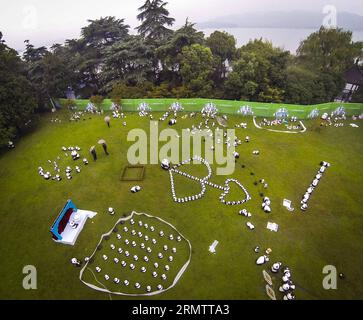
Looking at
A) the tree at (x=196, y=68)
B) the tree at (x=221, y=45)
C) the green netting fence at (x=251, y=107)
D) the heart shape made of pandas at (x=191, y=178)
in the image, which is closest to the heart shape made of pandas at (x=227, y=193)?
the heart shape made of pandas at (x=191, y=178)

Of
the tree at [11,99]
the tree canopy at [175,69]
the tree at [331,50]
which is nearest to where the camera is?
the tree at [11,99]

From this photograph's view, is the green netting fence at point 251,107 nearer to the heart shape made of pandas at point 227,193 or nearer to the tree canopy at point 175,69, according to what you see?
the tree canopy at point 175,69

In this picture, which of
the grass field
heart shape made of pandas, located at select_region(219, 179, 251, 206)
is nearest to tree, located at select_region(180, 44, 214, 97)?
the grass field

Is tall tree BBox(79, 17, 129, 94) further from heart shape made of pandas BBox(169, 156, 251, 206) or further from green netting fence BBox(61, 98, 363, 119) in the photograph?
heart shape made of pandas BBox(169, 156, 251, 206)

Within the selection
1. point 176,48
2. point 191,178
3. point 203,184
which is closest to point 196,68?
point 176,48
